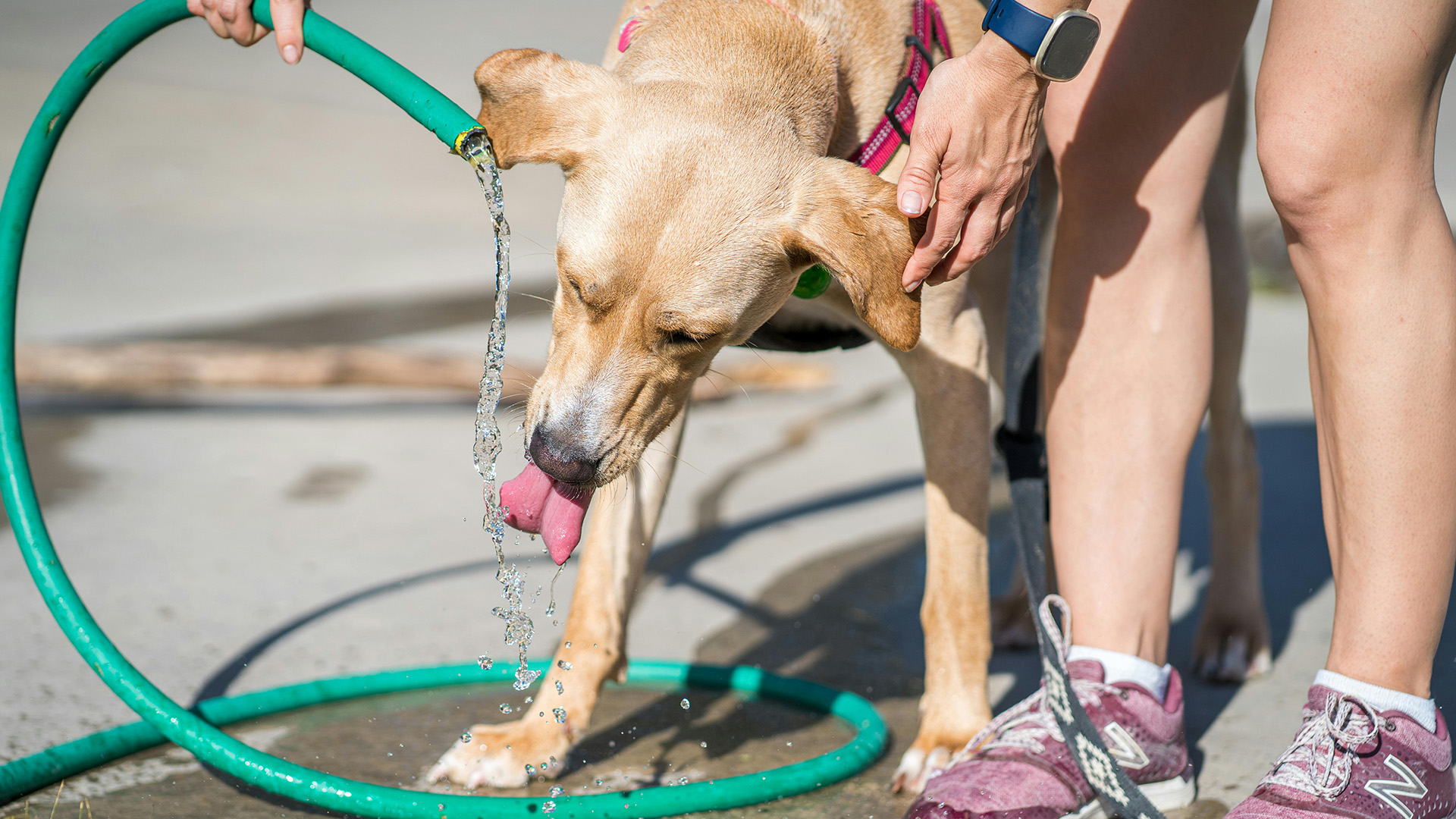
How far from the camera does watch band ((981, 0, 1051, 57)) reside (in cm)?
165

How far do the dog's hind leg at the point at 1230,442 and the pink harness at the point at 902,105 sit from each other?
1.02 m

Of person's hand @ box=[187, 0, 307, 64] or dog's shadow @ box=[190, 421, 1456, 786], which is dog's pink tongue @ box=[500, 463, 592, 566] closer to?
dog's shadow @ box=[190, 421, 1456, 786]

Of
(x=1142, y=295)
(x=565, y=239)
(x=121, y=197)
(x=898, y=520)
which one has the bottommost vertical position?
(x=121, y=197)

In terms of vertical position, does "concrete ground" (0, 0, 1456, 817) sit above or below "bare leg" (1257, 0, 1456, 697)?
below

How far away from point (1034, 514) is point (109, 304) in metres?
6.61

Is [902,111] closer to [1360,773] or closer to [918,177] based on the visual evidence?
[918,177]

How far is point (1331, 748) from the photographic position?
1.83m

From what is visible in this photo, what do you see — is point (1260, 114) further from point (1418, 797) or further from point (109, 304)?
point (109, 304)

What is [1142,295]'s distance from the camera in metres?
2.14

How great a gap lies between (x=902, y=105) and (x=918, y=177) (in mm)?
605

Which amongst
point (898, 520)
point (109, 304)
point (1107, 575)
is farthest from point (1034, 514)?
point (109, 304)

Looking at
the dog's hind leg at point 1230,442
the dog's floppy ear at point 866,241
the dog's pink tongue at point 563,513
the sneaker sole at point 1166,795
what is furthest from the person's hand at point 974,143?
the dog's hind leg at point 1230,442

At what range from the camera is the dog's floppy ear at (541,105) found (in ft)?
6.85

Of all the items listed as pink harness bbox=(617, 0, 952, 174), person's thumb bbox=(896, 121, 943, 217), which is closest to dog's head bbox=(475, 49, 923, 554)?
person's thumb bbox=(896, 121, 943, 217)
